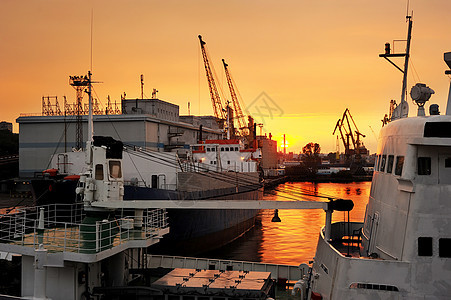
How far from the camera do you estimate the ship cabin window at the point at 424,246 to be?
1239cm

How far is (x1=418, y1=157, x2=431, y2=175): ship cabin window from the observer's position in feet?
41.9

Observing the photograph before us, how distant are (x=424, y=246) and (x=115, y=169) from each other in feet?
35.8

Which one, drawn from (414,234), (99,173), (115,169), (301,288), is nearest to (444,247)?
(414,234)

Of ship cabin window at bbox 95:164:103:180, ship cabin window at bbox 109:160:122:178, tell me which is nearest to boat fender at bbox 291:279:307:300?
ship cabin window at bbox 109:160:122:178

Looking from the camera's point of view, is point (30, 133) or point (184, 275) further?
point (30, 133)

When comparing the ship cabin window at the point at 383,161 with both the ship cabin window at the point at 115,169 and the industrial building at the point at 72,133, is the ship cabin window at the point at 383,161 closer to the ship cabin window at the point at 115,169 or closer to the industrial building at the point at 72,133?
the ship cabin window at the point at 115,169

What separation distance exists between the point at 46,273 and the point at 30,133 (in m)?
61.0

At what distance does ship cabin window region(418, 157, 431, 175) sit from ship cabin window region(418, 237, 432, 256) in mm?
1737

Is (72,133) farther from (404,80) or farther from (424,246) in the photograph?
(424,246)

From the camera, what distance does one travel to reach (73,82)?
810 inches

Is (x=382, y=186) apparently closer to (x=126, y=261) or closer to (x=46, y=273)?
(x=126, y=261)

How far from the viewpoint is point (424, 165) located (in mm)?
12820

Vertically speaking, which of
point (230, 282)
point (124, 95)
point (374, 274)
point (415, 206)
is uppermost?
point (124, 95)

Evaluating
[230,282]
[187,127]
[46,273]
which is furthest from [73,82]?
[187,127]
